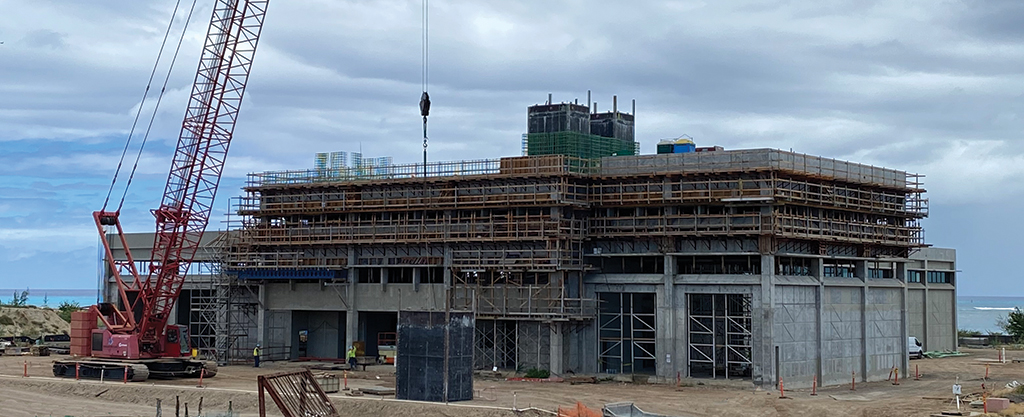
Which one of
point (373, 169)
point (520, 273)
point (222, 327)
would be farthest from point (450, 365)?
point (222, 327)

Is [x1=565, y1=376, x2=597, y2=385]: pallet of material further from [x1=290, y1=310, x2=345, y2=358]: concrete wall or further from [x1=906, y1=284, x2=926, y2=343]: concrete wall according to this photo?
[x1=906, y1=284, x2=926, y2=343]: concrete wall

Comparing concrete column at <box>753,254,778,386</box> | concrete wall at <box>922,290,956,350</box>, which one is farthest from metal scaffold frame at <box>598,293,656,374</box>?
concrete wall at <box>922,290,956,350</box>

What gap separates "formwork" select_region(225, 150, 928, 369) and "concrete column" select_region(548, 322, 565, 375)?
317mm

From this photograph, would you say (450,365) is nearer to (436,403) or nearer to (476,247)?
(436,403)

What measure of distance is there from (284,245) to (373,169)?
7729 millimetres

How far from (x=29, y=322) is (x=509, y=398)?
2669 inches

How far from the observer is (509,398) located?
53938 mm

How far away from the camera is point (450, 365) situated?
52.1m

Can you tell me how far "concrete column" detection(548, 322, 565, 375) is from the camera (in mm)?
63781

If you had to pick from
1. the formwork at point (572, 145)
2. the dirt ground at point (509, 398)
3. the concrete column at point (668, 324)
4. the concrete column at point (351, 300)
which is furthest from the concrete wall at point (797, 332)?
the concrete column at point (351, 300)

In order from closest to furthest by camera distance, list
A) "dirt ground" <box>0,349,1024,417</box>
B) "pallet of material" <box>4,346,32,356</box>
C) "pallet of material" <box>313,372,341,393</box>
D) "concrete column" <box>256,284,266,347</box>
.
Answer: "dirt ground" <box>0,349,1024,417</box>
"pallet of material" <box>313,372,341,393</box>
"concrete column" <box>256,284,266,347</box>
"pallet of material" <box>4,346,32,356</box>

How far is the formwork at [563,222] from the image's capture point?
201ft

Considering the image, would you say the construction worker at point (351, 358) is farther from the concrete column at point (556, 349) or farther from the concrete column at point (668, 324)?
the concrete column at point (668, 324)

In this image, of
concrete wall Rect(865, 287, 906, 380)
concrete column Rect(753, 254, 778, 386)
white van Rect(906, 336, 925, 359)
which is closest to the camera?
concrete column Rect(753, 254, 778, 386)
